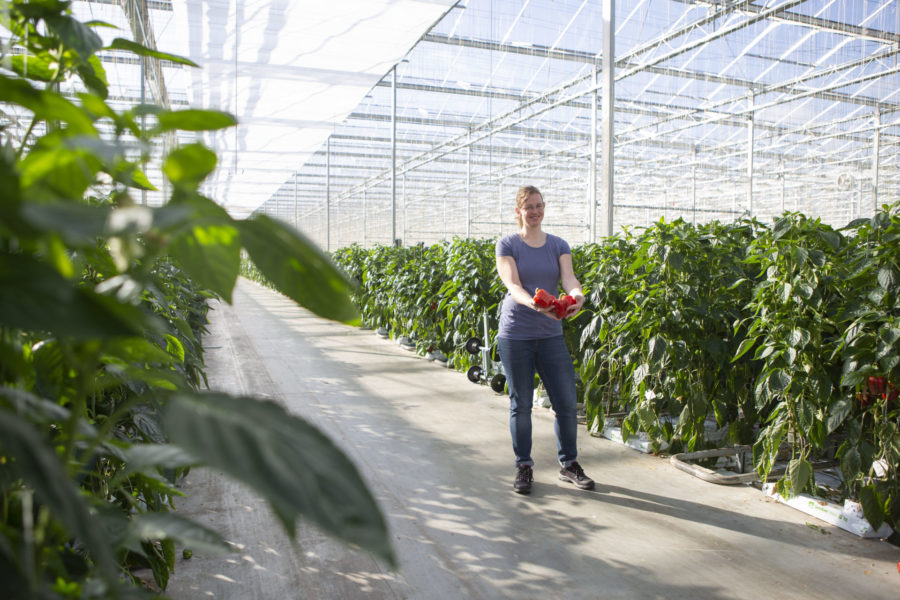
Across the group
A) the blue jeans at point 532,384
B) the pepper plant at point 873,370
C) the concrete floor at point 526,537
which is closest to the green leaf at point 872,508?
the pepper plant at point 873,370

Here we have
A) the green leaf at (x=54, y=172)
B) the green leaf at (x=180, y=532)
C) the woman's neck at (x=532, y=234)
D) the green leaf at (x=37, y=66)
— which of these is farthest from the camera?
the woman's neck at (x=532, y=234)

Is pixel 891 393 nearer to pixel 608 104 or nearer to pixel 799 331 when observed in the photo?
pixel 799 331

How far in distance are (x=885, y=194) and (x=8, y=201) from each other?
64.8 ft

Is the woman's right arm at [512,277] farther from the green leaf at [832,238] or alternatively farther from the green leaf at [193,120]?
the green leaf at [193,120]

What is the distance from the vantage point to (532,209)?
10.1 ft

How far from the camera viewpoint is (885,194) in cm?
1619

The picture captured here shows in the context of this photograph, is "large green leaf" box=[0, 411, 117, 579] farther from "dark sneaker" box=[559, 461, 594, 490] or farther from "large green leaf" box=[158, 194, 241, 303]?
"dark sneaker" box=[559, 461, 594, 490]

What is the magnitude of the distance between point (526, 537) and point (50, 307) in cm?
239

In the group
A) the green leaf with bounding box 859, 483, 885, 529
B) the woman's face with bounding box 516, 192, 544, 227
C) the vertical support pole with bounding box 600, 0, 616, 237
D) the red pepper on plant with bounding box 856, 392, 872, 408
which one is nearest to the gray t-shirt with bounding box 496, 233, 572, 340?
the woman's face with bounding box 516, 192, 544, 227

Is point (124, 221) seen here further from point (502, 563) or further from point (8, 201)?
point (502, 563)

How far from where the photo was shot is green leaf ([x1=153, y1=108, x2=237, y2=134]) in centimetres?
51

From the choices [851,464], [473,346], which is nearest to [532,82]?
[473,346]

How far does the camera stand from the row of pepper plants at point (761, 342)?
244 centimetres

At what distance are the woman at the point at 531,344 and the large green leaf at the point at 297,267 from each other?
2.39 m
